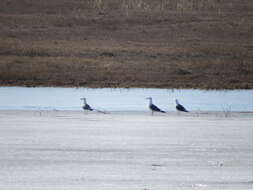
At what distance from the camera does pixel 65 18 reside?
2079 inches

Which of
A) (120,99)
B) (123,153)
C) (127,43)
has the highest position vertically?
(123,153)

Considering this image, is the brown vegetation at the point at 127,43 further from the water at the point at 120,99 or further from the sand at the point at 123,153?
the sand at the point at 123,153

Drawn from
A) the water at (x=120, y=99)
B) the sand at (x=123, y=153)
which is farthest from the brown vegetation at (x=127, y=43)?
the sand at (x=123, y=153)

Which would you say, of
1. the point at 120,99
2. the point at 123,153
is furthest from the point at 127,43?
the point at 123,153

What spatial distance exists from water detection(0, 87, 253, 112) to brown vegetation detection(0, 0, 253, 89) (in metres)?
2.10

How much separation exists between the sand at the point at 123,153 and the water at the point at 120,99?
12.5 feet

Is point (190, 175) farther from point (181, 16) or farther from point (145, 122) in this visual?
point (181, 16)

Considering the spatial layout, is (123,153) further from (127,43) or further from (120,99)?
(127,43)

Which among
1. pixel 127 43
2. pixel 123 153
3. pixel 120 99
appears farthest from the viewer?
pixel 127 43

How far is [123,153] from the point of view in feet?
45.3

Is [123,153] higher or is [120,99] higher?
[123,153]

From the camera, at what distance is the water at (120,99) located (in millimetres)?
24891

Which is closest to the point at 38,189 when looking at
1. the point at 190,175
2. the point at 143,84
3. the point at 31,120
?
the point at 190,175

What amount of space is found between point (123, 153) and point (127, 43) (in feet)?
102
